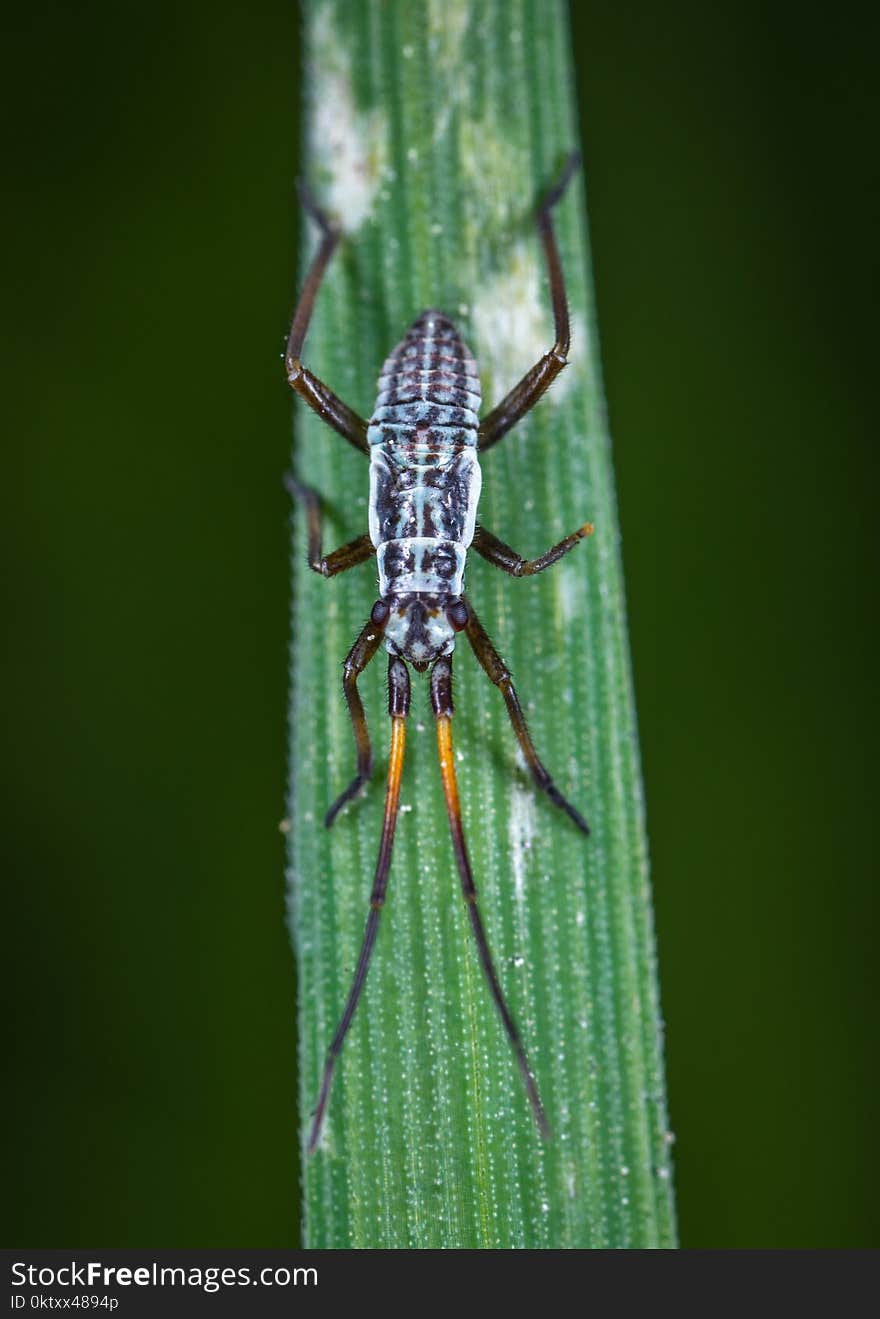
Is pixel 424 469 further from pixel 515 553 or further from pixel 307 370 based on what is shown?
pixel 307 370

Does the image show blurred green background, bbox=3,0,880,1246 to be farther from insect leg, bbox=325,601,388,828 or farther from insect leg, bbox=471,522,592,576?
insect leg, bbox=471,522,592,576

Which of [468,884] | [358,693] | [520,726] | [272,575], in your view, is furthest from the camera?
[272,575]

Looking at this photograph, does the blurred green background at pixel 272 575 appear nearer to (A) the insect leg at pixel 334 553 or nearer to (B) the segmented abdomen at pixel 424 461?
(A) the insect leg at pixel 334 553

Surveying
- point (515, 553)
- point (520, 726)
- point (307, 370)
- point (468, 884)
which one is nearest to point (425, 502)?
point (515, 553)

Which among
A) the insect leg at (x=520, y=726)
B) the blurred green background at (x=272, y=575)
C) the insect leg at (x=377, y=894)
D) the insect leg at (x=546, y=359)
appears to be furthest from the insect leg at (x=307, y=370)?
the insect leg at (x=377, y=894)

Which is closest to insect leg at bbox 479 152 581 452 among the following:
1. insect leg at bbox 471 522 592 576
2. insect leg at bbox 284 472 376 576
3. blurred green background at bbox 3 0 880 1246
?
insect leg at bbox 471 522 592 576

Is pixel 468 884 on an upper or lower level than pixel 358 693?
lower

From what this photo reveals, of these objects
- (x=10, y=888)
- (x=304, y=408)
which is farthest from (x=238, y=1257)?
(x=304, y=408)
